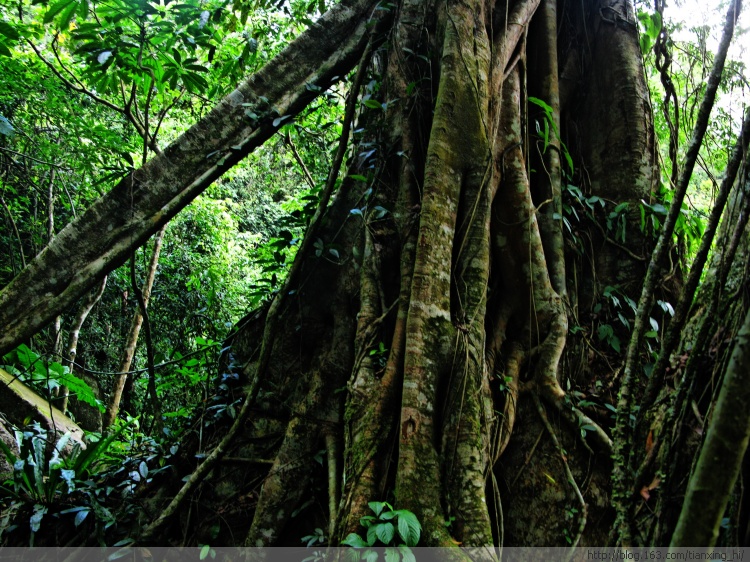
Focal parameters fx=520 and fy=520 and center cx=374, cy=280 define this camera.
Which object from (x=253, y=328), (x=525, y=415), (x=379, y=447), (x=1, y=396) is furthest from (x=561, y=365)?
(x=1, y=396)

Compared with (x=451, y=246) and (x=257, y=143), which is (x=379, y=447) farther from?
(x=257, y=143)

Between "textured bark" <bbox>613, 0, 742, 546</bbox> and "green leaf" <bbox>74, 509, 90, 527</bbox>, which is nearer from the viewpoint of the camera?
"textured bark" <bbox>613, 0, 742, 546</bbox>

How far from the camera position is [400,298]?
247 cm

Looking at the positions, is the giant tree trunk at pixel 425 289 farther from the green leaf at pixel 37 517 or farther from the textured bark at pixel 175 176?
the green leaf at pixel 37 517

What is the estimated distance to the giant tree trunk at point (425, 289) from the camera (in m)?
2.19

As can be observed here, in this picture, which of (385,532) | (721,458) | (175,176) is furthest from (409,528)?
(175,176)

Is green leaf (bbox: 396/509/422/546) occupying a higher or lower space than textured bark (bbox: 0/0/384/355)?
lower

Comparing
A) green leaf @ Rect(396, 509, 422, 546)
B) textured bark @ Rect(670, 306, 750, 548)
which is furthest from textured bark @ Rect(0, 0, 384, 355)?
textured bark @ Rect(670, 306, 750, 548)

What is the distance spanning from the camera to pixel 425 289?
231 cm

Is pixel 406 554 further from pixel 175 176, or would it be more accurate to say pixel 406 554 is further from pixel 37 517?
pixel 175 176

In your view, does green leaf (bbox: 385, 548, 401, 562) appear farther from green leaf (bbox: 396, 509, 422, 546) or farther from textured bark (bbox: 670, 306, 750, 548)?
textured bark (bbox: 670, 306, 750, 548)

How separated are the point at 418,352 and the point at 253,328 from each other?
1.44 metres

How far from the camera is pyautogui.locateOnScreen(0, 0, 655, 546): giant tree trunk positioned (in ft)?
7.17

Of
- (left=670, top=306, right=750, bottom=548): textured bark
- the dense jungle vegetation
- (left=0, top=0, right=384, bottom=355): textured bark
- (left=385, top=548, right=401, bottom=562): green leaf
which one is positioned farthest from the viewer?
(left=0, top=0, right=384, bottom=355): textured bark
